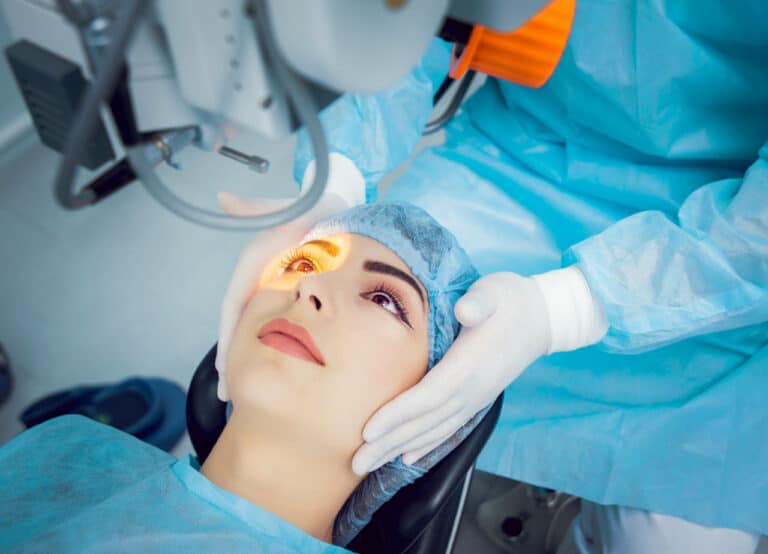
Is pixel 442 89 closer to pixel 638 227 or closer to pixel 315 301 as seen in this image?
pixel 638 227

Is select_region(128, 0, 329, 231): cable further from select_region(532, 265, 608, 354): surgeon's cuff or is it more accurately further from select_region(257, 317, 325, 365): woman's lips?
select_region(532, 265, 608, 354): surgeon's cuff

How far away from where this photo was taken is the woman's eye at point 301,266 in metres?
1.08

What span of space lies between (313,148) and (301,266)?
1.59 feet

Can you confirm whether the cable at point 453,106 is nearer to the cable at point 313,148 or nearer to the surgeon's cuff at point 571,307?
the surgeon's cuff at point 571,307

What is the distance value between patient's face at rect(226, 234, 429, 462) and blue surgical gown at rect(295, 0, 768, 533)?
330mm

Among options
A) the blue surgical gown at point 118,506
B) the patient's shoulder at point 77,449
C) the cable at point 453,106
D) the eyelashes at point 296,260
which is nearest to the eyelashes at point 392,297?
the eyelashes at point 296,260

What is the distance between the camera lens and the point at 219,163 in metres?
2.39

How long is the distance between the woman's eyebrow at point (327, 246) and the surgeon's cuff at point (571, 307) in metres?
0.34

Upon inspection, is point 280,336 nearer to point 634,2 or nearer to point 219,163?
point 634,2

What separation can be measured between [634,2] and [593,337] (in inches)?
22.4

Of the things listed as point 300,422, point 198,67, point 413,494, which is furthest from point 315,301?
point 198,67

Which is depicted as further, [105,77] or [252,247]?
[252,247]

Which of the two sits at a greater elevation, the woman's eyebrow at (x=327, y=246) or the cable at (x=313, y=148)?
the cable at (x=313, y=148)

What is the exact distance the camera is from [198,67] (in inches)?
23.8
